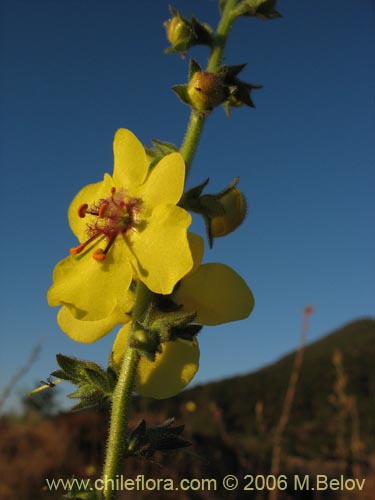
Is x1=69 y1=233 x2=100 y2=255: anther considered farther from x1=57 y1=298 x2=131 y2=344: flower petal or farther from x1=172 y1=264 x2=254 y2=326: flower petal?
x1=172 y1=264 x2=254 y2=326: flower petal

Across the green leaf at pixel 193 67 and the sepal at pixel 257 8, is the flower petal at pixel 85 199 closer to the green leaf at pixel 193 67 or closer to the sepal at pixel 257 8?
the green leaf at pixel 193 67

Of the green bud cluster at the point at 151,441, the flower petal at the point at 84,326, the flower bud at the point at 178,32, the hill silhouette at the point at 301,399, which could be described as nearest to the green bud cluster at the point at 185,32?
the flower bud at the point at 178,32

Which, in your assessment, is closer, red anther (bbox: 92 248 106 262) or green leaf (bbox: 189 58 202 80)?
red anther (bbox: 92 248 106 262)

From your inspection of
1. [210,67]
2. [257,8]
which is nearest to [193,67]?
[210,67]

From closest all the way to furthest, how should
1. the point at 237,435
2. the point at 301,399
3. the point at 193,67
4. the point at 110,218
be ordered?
the point at 110,218 → the point at 193,67 → the point at 237,435 → the point at 301,399

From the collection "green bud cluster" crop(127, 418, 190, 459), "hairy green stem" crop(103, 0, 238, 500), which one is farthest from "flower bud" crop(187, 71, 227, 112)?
"green bud cluster" crop(127, 418, 190, 459)

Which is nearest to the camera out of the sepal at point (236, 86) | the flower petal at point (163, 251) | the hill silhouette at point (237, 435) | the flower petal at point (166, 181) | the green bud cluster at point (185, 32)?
the flower petal at point (163, 251)

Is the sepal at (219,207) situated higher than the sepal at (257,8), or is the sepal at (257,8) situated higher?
the sepal at (257,8)

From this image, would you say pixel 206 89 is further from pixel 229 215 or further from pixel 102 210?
pixel 102 210
